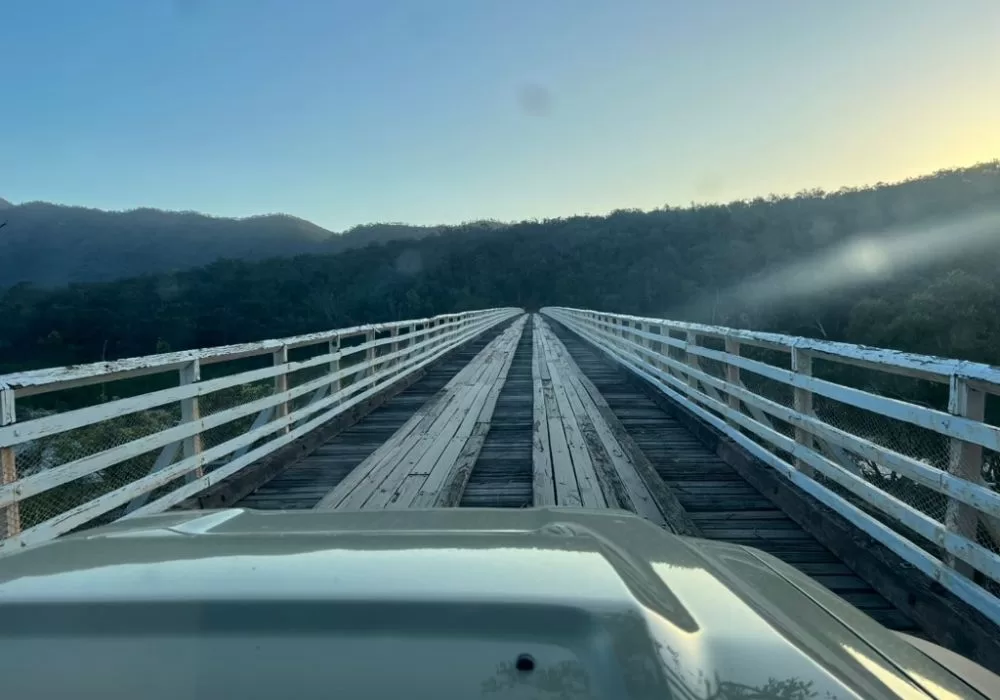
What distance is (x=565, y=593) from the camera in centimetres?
145

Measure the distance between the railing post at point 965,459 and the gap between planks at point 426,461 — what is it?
9.75ft

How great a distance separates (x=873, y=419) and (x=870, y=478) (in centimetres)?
37

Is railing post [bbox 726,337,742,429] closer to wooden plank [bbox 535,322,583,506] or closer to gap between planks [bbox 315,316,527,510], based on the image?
wooden plank [bbox 535,322,583,506]

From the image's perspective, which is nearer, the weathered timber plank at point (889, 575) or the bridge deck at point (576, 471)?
the weathered timber plank at point (889, 575)

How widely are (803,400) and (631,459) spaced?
6.01ft

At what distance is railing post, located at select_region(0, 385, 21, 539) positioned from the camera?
3133mm

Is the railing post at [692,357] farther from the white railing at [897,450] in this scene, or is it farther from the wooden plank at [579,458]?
the wooden plank at [579,458]

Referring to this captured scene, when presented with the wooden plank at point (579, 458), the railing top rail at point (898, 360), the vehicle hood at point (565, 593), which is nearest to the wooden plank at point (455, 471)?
the wooden plank at point (579, 458)

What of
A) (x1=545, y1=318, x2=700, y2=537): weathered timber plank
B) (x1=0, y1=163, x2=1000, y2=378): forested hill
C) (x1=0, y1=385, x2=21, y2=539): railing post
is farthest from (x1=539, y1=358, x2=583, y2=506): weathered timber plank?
(x1=0, y1=163, x2=1000, y2=378): forested hill

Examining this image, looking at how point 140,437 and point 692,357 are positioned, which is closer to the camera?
point 140,437

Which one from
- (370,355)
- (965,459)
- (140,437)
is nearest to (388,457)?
(140,437)

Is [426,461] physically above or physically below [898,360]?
below

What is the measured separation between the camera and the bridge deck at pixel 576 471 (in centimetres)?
432

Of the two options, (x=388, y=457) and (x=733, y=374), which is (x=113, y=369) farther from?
(x=733, y=374)
